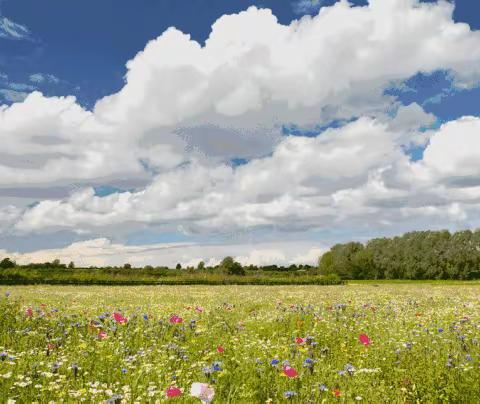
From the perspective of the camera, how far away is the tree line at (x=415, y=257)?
11888 centimetres

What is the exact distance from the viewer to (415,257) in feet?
411

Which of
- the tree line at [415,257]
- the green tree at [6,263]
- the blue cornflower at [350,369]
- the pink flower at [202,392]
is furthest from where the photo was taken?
the tree line at [415,257]

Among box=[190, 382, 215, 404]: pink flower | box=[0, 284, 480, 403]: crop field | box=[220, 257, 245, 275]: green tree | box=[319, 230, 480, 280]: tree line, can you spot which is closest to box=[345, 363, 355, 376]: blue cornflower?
box=[0, 284, 480, 403]: crop field

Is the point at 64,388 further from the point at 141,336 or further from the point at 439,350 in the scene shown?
the point at 439,350

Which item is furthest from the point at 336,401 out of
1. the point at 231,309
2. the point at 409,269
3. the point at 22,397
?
the point at 409,269

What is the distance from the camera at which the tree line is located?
118875 mm

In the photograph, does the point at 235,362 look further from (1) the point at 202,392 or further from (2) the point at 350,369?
(1) the point at 202,392

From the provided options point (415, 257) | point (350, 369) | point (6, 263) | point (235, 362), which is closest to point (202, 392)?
point (350, 369)

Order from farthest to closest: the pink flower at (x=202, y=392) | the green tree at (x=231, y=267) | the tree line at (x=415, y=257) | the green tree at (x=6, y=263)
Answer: the tree line at (x=415, y=257) → the green tree at (x=231, y=267) → the green tree at (x=6, y=263) → the pink flower at (x=202, y=392)

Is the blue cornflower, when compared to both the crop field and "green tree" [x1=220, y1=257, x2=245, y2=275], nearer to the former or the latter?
the crop field

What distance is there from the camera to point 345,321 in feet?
38.0

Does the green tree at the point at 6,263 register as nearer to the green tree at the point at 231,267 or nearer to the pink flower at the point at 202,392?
the green tree at the point at 231,267

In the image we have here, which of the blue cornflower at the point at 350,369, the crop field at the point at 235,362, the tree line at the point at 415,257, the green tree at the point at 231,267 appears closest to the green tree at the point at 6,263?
the green tree at the point at 231,267

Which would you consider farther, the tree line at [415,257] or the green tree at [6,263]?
the tree line at [415,257]
